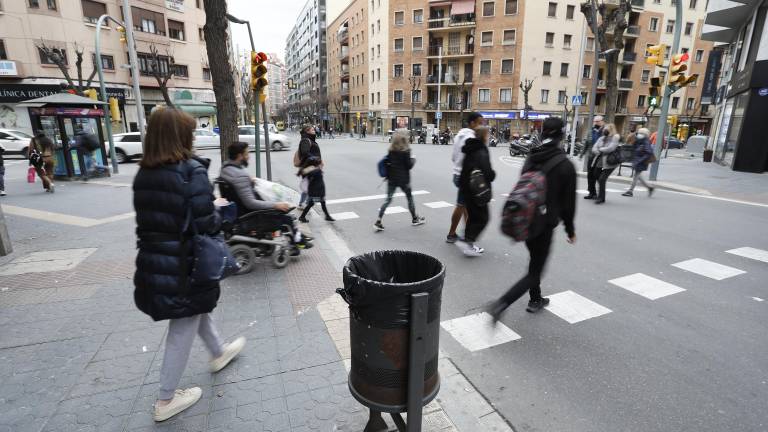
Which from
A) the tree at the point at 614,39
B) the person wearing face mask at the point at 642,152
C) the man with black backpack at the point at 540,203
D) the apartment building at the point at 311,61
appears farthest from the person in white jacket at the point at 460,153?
the apartment building at the point at 311,61

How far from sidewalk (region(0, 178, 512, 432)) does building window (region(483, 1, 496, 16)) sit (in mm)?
51832

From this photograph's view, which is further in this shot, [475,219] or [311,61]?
[311,61]

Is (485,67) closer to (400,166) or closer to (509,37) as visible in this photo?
(509,37)

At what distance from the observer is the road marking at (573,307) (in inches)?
157

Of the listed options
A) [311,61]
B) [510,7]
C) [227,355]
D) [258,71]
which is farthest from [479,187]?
[311,61]

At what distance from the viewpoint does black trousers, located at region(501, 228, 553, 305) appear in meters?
3.59

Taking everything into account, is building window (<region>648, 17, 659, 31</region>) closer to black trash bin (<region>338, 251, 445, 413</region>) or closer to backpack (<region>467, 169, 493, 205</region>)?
backpack (<region>467, 169, 493, 205</region>)

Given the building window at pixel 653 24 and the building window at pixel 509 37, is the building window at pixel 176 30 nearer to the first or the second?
the building window at pixel 509 37

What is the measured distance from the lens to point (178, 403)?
2.55 metres

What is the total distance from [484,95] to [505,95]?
2661mm

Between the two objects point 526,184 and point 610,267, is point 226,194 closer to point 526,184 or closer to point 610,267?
point 526,184

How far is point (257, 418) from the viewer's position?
2.50 metres

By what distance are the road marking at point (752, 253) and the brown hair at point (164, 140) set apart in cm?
712

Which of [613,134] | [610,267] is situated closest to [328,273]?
[610,267]
